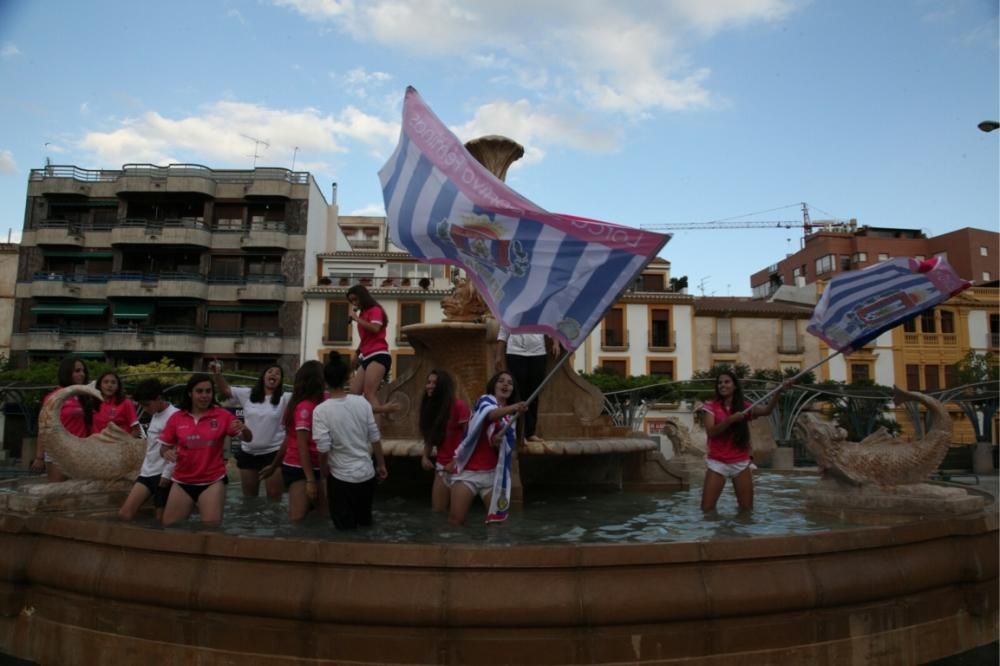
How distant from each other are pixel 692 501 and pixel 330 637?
472 cm

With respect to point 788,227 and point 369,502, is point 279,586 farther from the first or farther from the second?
point 788,227

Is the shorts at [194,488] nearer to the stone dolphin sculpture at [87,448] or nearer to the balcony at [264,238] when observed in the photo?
the stone dolphin sculpture at [87,448]

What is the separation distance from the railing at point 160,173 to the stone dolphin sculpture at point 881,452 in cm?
4312

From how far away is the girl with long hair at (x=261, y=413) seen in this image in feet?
22.0

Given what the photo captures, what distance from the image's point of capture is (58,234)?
44.0 m

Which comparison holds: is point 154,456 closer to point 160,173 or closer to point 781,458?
point 781,458

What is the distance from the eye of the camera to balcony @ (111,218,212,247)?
4338 centimetres

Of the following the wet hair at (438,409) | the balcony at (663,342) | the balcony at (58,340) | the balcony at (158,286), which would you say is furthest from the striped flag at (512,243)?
the balcony at (58,340)

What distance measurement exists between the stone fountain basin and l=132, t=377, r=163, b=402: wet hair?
1.69m

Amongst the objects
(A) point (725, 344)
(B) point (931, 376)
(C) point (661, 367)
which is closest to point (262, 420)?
(C) point (661, 367)

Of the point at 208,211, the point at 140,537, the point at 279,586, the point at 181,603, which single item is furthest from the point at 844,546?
the point at 208,211

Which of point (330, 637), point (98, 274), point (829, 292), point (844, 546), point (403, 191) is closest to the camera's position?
point (330, 637)

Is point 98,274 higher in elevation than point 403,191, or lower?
higher

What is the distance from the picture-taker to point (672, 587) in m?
3.80
